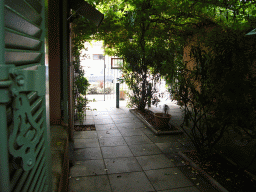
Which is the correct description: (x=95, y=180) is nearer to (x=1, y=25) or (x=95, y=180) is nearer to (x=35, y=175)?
(x=35, y=175)

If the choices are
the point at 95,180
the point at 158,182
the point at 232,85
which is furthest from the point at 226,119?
the point at 95,180

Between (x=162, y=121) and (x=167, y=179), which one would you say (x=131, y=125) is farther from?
(x=167, y=179)

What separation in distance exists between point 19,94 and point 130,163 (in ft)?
12.8

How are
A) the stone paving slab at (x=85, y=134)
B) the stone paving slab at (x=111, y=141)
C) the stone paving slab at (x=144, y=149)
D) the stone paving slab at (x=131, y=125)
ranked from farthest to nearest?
the stone paving slab at (x=131, y=125)
the stone paving slab at (x=85, y=134)
the stone paving slab at (x=111, y=141)
the stone paving slab at (x=144, y=149)

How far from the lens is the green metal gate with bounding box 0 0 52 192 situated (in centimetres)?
67

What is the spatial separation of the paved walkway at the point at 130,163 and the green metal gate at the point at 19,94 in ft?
9.07

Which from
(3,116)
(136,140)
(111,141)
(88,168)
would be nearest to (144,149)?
(136,140)

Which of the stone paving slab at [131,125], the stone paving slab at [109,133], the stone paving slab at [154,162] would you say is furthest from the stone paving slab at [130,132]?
the stone paving slab at [154,162]

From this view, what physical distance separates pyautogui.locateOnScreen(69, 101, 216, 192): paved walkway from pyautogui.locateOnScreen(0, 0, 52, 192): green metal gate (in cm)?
277

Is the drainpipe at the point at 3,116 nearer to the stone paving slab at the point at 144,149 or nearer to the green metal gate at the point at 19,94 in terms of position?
the green metal gate at the point at 19,94

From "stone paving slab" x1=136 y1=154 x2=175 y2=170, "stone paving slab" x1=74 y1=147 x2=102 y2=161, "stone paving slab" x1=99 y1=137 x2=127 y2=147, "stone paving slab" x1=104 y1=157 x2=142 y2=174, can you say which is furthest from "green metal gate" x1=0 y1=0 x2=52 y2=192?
"stone paving slab" x1=99 y1=137 x2=127 y2=147

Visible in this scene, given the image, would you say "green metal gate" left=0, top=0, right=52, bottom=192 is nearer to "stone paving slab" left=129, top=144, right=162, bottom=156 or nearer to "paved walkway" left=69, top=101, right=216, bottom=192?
"paved walkway" left=69, top=101, right=216, bottom=192

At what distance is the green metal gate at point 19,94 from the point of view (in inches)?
26.5

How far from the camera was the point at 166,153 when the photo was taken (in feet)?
16.0
